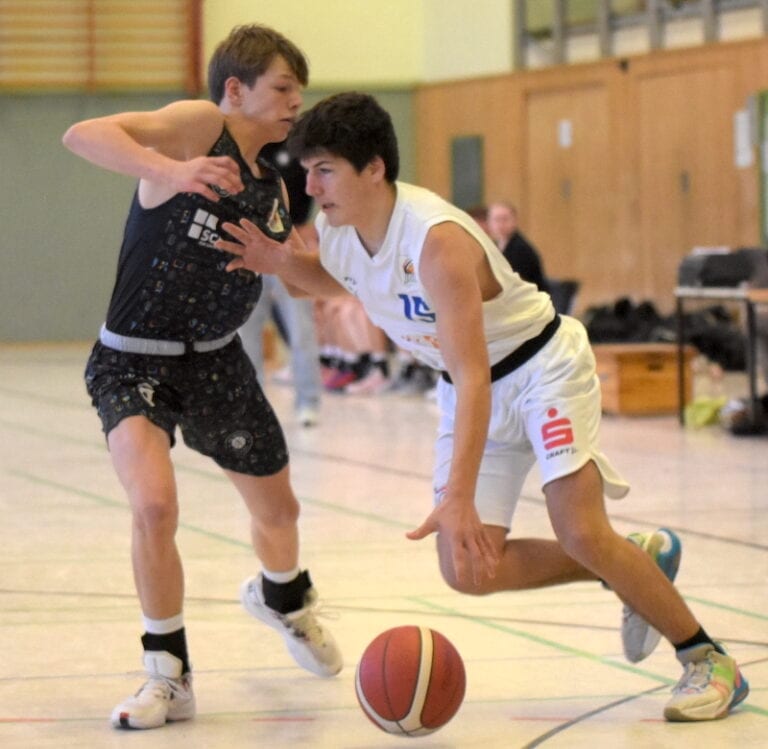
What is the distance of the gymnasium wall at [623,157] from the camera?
14.1 m

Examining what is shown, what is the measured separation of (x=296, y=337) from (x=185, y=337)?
18.3 feet

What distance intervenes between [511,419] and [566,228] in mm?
12548

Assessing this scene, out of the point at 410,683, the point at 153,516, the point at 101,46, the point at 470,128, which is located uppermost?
the point at 101,46

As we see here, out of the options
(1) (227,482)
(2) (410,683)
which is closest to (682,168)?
→ (1) (227,482)

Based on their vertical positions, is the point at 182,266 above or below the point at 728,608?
above

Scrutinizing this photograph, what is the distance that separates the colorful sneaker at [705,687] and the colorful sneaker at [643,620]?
19 centimetres

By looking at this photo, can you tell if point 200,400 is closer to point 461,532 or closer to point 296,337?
point 461,532

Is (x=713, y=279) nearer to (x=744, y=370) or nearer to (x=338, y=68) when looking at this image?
(x=744, y=370)

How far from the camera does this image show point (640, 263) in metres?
15.0

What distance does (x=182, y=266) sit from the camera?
11.4 feet

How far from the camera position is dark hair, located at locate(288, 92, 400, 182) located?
10.7ft

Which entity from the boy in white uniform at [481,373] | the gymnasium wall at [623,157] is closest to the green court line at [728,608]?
the boy in white uniform at [481,373]

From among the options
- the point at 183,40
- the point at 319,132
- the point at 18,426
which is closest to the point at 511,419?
the point at 319,132

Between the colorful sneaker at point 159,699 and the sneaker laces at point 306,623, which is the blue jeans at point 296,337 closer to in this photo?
the sneaker laces at point 306,623
